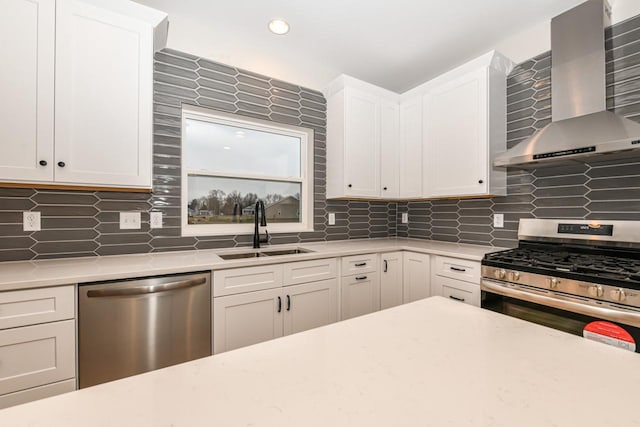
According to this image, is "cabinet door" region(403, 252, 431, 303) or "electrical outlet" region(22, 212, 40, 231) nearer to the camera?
"electrical outlet" region(22, 212, 40, 231)

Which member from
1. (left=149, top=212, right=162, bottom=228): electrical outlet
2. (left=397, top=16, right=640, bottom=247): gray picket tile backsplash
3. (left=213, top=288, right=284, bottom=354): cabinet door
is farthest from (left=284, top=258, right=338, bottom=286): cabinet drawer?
(left=397, top=16, right=640, bottom=247): gray picket tile backsplash

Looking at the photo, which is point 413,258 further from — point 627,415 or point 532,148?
point 627,415

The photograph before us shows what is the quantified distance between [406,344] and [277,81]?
2.54 m

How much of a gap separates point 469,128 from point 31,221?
3.12 metres

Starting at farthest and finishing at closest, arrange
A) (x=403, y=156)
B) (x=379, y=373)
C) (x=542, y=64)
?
(x=403, y=156) → (x=542, y=64) → (x=379, y=373)

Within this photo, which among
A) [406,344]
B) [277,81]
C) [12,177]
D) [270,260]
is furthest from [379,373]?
[277,81]

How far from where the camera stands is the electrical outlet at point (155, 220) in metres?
2.08

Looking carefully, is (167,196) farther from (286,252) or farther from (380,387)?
(380,387)

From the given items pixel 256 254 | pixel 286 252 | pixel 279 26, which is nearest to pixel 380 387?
pixel 256 254

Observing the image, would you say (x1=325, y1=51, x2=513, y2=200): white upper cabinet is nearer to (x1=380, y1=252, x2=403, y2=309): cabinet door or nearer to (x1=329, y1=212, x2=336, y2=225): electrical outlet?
(x1=329, y1=212, x2=336, y2=225): electrical outlet

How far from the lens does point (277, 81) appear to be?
2643 mm

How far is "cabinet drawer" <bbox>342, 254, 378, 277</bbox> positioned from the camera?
7.67 ft

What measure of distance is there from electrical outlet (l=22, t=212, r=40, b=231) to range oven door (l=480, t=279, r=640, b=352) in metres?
2.81

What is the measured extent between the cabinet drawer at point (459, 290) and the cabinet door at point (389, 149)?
101 centimetres
